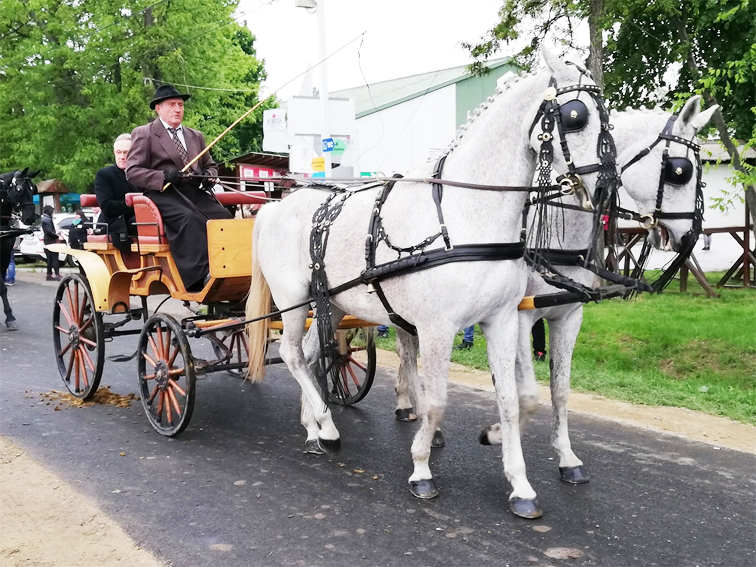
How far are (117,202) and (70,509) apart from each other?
3.10 meters

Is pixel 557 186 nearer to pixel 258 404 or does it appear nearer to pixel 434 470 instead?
pixel 434 470

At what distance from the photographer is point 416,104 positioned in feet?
82.3

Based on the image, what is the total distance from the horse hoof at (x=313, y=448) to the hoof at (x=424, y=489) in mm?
980

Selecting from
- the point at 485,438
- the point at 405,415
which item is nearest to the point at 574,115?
the point at 485,438

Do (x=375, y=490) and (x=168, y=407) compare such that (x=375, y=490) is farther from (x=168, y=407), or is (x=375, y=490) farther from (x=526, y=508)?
(x=168, y=407)

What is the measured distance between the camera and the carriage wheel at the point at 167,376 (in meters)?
5.23

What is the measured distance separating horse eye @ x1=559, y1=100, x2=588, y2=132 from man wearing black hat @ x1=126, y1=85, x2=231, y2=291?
318 cm

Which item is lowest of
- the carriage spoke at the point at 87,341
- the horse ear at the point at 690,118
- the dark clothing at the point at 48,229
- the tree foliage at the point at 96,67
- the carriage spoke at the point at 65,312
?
the carriage spoke at the point at 87,341

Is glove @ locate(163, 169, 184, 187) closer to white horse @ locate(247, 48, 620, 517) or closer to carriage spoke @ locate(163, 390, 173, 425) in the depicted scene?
carriage spoke @ locate(163, 390, 173, 425)

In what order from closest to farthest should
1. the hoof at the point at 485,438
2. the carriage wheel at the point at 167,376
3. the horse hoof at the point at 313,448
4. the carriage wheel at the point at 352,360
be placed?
1. the hoof at the point at 485,438
2. the horse hoof at the point at 313,448
3. the carriage wheel at the point at 167,376
4. the carriage wheel at the point at 352,360

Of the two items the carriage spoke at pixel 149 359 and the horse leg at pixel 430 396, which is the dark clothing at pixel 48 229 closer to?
the carriage spoke at pixel 149 359

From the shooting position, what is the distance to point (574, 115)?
3533 millimetres

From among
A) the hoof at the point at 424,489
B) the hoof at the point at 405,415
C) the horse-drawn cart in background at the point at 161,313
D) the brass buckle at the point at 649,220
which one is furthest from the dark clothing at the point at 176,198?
the brass buckle at the point at 649,220

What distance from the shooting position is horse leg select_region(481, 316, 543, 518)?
3.97 meters
